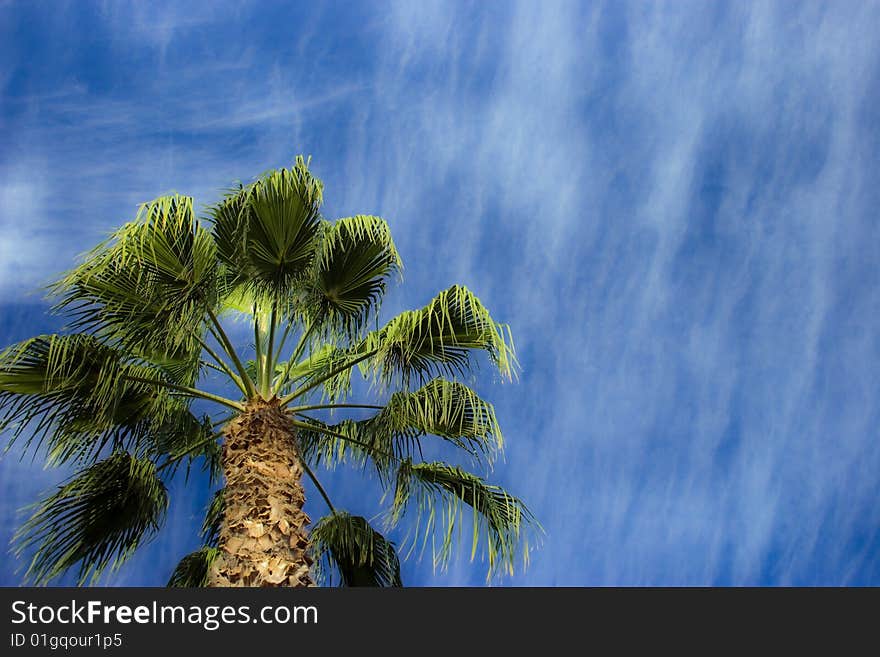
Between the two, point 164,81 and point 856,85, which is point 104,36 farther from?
point 856,85

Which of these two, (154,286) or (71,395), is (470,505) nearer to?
(154,286)

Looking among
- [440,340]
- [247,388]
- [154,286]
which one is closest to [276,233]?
[154,286]

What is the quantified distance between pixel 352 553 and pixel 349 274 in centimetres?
277

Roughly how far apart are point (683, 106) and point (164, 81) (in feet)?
54.1

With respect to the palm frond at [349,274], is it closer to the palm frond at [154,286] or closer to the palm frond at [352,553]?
the palm frond at [154,286]

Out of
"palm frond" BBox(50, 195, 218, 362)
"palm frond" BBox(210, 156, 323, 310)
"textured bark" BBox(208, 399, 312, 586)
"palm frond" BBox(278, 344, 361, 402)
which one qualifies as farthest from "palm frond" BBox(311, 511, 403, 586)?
"palm frond" BBox(50, 195, 218, 362)

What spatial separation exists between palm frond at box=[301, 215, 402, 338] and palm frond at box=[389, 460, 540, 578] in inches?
55.0

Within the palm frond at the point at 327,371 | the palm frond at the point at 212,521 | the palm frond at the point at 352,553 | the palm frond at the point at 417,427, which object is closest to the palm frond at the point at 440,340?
the palm frond at the point at 417,427

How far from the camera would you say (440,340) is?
6.89m

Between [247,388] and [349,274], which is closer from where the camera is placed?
[247,388]

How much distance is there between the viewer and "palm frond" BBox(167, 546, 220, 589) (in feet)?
28.1

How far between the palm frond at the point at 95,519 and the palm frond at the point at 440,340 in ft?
7.26

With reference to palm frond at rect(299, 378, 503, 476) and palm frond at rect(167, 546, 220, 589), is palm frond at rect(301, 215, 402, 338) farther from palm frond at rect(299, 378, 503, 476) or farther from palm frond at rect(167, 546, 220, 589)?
palm frond at rect(167, 546, 220, 589)
